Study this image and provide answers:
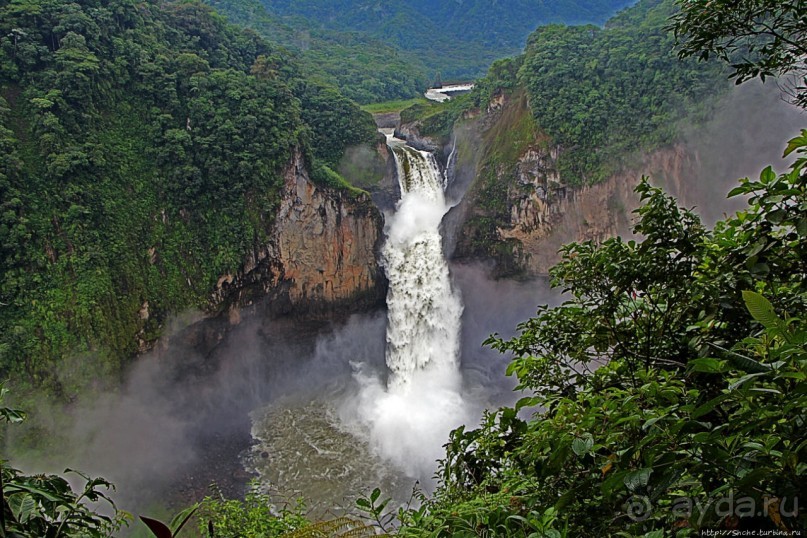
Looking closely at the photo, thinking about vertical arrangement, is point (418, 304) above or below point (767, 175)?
below

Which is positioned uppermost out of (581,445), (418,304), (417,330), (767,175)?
(767,175)

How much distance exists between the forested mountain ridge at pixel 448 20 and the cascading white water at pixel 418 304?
3639cm

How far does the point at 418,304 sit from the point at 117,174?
10.6 metres

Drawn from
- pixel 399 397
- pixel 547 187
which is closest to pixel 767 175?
pixel 399 397

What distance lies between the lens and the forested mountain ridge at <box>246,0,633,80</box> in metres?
55.1

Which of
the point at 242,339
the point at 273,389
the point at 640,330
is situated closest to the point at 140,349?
the point at 242,339

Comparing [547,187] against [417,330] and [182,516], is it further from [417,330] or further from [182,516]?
[182,516]

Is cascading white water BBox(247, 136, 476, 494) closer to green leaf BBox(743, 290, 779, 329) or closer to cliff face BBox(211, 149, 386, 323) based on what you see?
cliff face BBox(211, 149, 386, 323)

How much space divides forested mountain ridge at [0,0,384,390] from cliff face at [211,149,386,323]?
465 mm

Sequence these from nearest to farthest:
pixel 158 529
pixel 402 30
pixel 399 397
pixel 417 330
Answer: pixel 158 529 → pixel 399 397 → pixel 417 330 → pixel 402 30

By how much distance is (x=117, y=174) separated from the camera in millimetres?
14859

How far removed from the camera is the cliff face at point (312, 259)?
668 inches

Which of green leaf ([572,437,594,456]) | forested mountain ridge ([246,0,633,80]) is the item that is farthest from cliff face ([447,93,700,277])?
forested mountain ridge ([246,0,633,80])

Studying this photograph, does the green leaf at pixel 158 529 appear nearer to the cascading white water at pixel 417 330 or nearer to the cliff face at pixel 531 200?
the cascading white water at pixel 417 330
